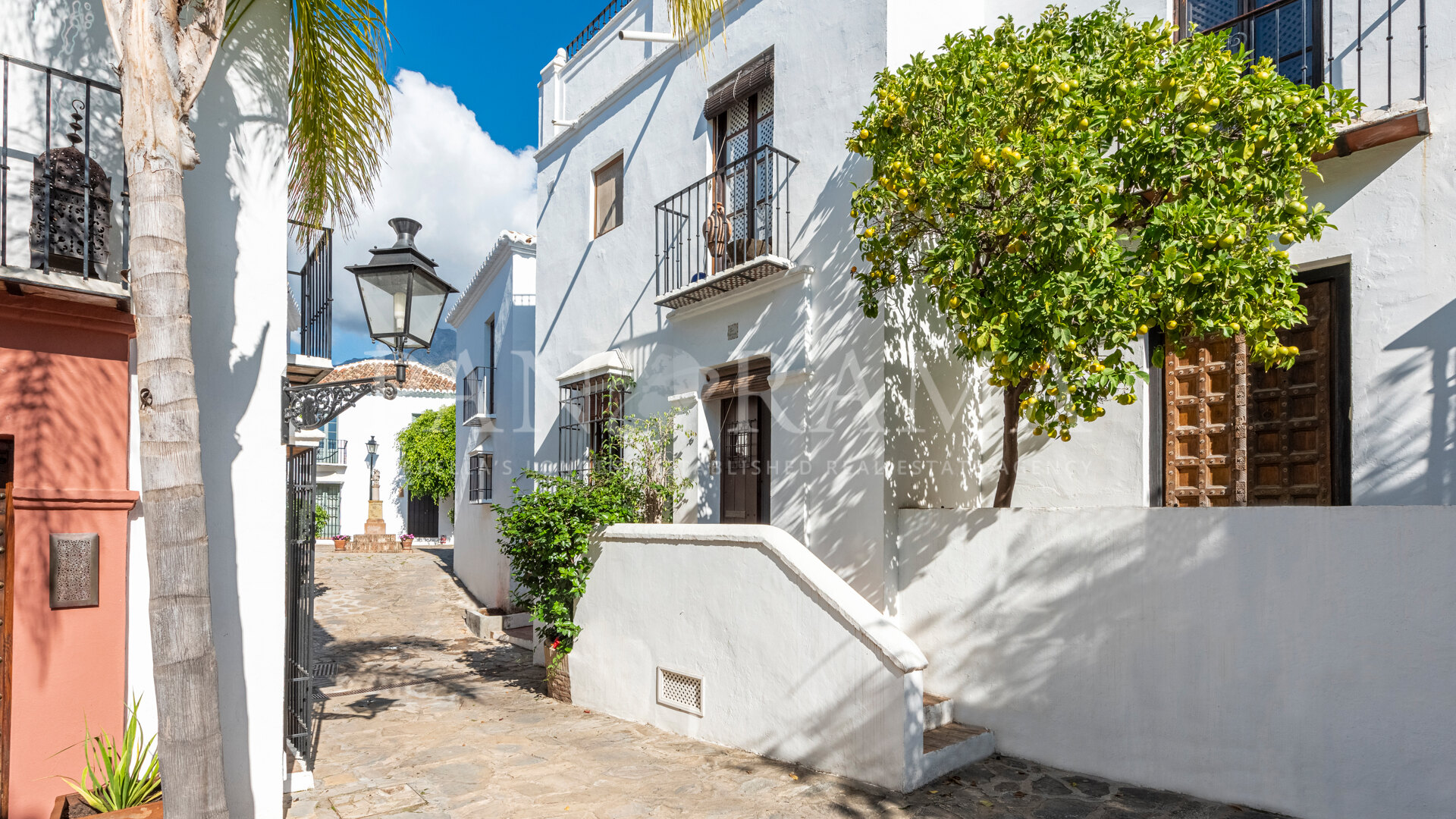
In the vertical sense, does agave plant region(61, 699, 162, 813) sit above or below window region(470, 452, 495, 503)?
below

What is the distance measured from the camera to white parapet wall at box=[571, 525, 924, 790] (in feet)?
18.5

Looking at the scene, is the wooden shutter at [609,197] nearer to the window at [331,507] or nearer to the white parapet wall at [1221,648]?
the white parapet wall at [1221,648]

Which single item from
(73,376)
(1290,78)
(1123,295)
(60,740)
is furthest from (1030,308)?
(60,740)

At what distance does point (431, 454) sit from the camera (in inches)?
1096

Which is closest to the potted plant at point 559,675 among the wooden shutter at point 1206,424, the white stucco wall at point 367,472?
the wooden shutter at point 1206,424

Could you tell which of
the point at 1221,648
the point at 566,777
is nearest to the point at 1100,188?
the point at 1221,648

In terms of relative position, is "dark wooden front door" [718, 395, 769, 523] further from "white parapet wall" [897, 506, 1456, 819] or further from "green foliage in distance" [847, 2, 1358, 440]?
"green foliage in distance" [847, 2, 1358, 440]

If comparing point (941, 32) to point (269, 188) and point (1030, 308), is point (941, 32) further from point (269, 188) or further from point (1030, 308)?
point (269, 188)

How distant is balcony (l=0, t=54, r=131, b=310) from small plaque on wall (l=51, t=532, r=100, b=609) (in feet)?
3.95

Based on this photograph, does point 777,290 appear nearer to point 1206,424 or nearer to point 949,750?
point 1206,424

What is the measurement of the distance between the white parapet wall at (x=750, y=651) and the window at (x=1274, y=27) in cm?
495

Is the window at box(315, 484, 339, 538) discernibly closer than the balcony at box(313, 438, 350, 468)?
No

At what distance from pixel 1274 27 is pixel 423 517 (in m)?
28.5

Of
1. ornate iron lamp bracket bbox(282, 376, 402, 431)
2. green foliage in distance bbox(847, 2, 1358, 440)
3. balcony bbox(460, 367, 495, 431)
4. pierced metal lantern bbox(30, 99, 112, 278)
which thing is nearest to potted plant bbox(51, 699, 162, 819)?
ornate iron lamp bracket bbox(282, 376, 402, 431)
